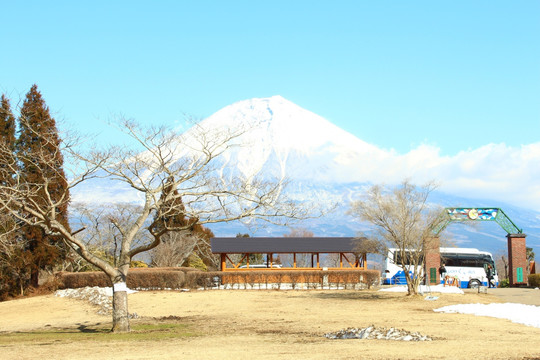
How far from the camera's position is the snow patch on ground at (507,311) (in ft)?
62.4

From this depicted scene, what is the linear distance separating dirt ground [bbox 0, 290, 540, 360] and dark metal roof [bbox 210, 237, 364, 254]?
8.96 meters

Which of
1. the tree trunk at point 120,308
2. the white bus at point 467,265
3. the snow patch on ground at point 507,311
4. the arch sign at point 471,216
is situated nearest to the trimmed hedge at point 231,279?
the white bus at point 467,265

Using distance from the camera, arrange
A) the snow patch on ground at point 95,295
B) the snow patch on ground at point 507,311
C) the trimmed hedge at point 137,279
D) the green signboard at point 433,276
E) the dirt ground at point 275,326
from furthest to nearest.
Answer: the green signboard at point 433,276
the trimmed hedge at point 137,279
the snow patch on ground at point 95,295
the snow patch on ground at point 507,311
the dirt ground at point 275,326

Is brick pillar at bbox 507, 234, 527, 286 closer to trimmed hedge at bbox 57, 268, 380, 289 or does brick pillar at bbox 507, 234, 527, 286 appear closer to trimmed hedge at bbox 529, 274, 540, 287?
trimmed hedge at bbox 529, 274, 540, 287

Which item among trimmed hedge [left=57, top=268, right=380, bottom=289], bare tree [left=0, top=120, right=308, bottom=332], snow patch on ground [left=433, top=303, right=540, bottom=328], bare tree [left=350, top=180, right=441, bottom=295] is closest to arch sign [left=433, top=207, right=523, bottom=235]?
bare tree [left=350, top=180, right=441, bottom=295]

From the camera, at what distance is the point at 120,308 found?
17.5 m

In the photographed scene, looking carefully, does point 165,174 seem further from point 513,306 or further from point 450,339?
point 513,306

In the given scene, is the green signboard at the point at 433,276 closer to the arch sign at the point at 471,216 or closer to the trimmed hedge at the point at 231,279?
the arch sign at the point at 471,216

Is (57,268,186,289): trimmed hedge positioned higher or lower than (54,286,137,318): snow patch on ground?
higher

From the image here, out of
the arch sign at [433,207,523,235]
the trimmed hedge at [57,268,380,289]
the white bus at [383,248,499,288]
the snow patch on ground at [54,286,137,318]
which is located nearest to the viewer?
the snow patch on ground at [54,286,137,318]

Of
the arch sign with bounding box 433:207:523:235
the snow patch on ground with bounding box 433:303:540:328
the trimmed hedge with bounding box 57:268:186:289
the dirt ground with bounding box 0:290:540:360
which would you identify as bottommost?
the dirt ground with bounding box 0:290:540:360

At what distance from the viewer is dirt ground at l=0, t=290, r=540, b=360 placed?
1293 centimetres

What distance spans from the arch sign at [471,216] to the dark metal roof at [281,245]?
752 centimetres

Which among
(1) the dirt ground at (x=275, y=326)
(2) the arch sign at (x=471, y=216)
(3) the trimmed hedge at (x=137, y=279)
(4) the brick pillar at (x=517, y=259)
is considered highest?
(2) the arch sign at (x=471, y=216)
